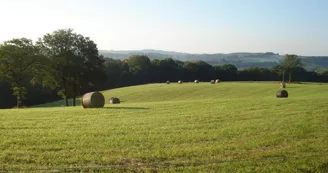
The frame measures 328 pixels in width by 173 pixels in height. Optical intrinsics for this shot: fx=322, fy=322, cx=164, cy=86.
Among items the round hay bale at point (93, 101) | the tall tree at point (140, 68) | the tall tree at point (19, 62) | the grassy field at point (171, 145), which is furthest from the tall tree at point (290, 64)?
the grassy field at point (171, 145)

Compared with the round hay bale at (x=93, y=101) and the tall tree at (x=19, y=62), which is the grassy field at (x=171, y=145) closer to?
the round hay bale at (x=93, y=101)

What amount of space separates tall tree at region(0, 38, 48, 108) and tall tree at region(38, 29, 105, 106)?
3531mm

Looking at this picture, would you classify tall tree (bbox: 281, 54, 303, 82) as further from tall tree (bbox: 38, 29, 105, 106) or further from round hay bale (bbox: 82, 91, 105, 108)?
round hay bale (bbox: 82, 91, 105, 108)

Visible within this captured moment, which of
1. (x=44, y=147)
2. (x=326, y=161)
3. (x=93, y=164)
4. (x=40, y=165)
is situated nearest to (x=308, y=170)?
(x=326, y=161)

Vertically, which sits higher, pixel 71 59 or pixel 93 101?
pixel 71 59

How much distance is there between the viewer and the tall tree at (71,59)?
49.2 m

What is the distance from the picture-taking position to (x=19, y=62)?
44.1 meters

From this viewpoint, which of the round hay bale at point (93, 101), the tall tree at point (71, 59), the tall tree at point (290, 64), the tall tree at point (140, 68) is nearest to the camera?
the round hay bale at point (93, 101)

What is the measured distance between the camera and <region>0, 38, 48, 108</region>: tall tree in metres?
43.2

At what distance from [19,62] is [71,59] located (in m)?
7.84

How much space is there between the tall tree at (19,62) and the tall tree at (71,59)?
353cm

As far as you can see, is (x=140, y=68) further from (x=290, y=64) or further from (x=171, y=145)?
(x=171, y=145)

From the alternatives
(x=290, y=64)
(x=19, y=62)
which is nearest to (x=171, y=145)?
(x=19, y=62)

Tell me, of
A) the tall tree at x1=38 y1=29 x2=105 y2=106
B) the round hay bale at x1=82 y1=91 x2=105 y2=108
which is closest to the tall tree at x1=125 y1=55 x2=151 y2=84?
the tall tree at x1=38 y1=29 x2=105 y2=106
